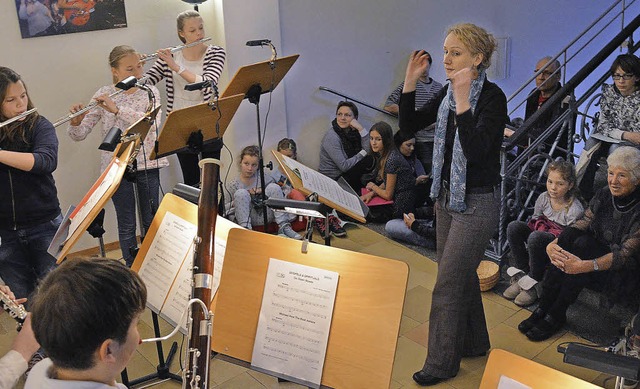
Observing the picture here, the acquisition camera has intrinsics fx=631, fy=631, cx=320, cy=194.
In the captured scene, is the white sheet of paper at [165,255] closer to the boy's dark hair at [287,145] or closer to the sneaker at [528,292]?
the sneaker at [528,292]

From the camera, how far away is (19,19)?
13.3 ft

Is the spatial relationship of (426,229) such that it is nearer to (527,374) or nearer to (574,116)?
(574,116)

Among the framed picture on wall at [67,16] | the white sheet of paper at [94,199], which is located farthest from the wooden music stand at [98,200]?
the framed picture on wall at [67,16]

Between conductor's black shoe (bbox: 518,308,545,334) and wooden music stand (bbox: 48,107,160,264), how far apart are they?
2225 millimetres

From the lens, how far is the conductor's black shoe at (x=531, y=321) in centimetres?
342

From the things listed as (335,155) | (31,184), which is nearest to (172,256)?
(31,184)

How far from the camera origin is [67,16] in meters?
4.18

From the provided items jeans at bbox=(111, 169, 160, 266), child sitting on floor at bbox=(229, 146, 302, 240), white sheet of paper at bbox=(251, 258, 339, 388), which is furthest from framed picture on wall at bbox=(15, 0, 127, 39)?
white sheet of paper at bbox=(251, 258, 339, 388)

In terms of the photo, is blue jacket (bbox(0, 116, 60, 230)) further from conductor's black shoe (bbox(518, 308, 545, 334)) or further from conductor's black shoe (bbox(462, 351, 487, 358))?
conductor's black shoe (bbox(518, 308, 545, 334))

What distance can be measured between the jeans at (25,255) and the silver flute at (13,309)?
3.20ft

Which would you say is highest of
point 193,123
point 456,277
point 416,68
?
point 416,68

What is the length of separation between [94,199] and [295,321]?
3.26ft

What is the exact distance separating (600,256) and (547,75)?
6.92 feet

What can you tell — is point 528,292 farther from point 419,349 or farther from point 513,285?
point 419,349
